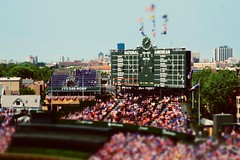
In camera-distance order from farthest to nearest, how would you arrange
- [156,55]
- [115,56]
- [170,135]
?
[115,56]
[156,55]
[170,135]

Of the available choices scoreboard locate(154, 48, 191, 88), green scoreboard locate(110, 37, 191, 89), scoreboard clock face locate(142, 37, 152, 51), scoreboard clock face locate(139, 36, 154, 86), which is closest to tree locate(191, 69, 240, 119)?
green scoreboard locate(110, 37, 191, 89)

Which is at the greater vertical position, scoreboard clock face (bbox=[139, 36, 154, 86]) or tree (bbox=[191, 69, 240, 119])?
scoreboard clock face (bbox=[139, 36, 154, 86])

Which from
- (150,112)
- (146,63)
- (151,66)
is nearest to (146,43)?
(146,63)

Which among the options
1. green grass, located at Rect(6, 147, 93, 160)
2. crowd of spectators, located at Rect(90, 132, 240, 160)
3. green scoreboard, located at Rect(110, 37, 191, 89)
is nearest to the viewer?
crowd of spectators, located at Rect(90, 132, 240, 160)

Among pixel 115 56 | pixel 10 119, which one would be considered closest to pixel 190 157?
pixel 10 119

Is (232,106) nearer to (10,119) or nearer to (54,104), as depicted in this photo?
(54,104)

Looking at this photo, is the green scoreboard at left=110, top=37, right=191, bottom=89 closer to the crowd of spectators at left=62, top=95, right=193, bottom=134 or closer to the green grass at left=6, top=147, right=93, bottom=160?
the crowd of spectators at left=62, top=95, right=193, bottom=134
